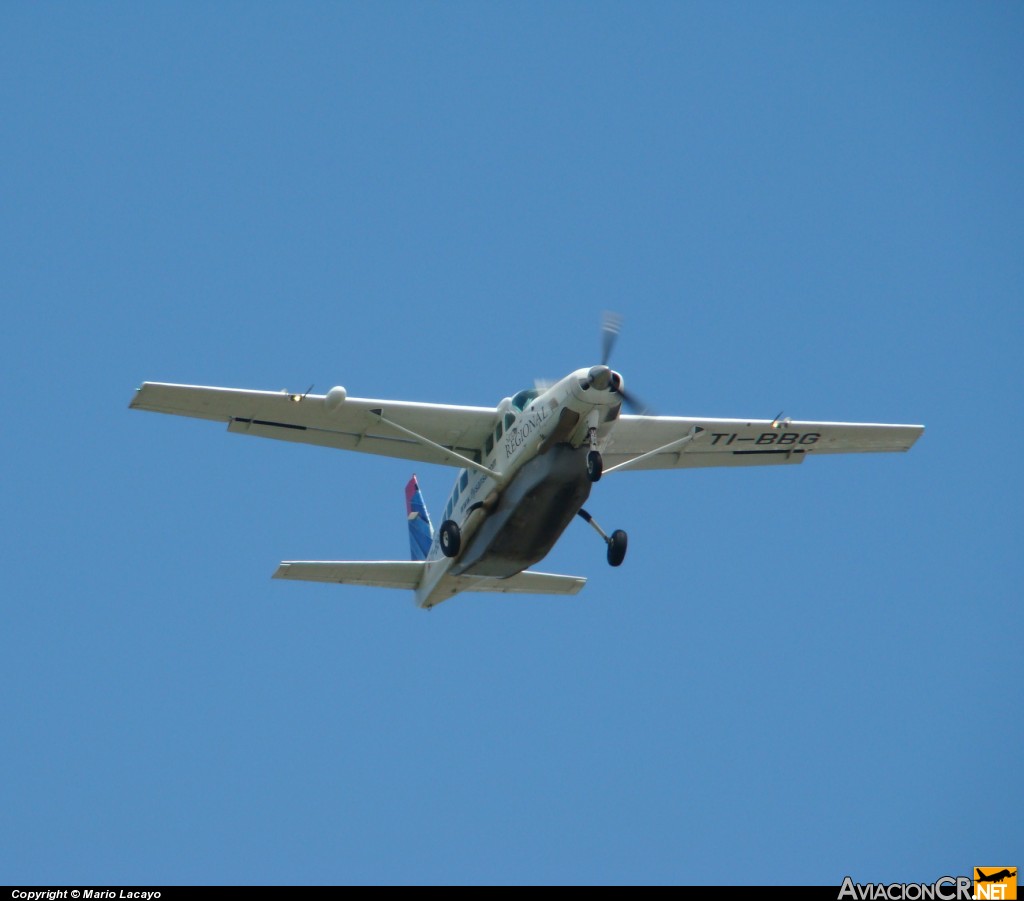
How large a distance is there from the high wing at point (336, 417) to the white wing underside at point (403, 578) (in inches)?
78.7

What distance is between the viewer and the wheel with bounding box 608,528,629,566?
23.4m

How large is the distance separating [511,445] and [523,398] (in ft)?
2.40

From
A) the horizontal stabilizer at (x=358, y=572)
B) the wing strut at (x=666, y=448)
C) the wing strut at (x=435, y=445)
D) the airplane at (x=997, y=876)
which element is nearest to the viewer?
the airplane at (x=997, y=876)

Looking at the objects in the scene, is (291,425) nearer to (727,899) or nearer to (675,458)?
(675,458)

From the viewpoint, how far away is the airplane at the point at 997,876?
2117 cm

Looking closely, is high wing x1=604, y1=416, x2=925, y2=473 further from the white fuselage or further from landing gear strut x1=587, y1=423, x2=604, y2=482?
landing gear strut x1=587, y1=423, x2=604, y2=482

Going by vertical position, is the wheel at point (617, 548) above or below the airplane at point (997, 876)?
above

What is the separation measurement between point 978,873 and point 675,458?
8.63 meters

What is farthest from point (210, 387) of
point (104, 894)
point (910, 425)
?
point (910, 425)

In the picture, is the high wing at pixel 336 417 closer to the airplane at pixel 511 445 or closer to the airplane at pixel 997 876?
the airplane at pixel 511 445

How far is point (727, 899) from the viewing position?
19.3 metres

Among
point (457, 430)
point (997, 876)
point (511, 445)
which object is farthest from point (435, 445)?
point (997, 876)

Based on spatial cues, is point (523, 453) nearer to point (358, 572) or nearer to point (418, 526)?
point (358, 572)

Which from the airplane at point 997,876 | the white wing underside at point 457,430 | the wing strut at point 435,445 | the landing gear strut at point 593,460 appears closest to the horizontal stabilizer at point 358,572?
the white wing underside at point 457,430
